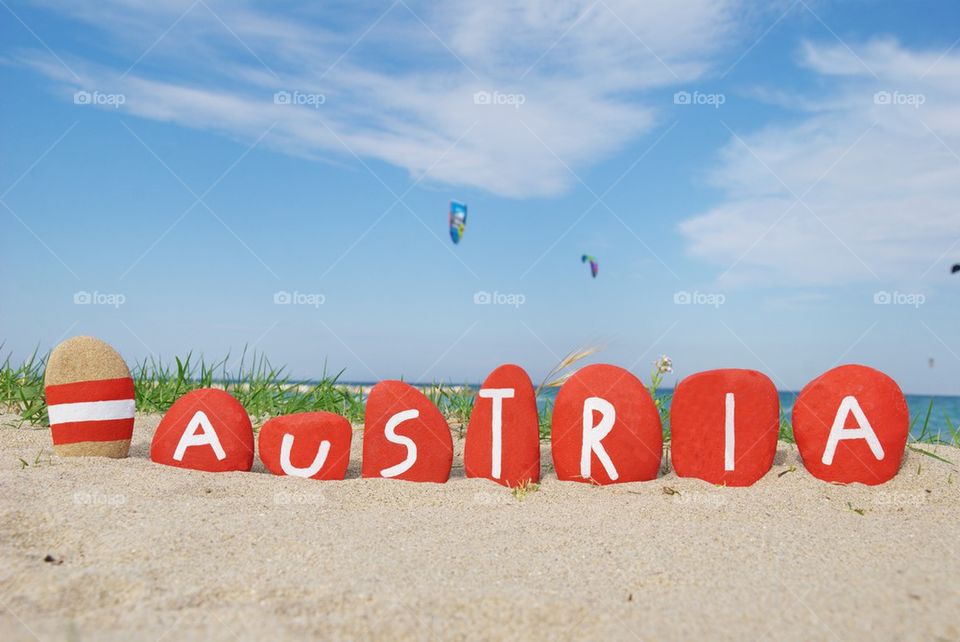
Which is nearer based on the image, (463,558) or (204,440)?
(463,558)

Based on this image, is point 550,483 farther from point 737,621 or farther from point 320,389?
point 320,389

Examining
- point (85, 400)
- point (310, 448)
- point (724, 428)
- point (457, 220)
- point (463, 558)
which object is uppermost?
point (457, 220)

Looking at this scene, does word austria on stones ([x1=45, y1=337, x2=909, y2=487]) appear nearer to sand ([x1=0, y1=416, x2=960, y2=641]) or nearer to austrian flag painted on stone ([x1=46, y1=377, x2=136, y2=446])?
austrian flag painted on stone ([x1=46, y1=377, x2=136, y2=446])

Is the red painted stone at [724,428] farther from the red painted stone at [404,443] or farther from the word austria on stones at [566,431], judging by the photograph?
the red painted stone at [404,443]

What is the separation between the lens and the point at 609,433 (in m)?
3.59

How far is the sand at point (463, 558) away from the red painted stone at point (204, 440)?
0.44ft

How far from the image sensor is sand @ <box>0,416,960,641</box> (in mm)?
1903

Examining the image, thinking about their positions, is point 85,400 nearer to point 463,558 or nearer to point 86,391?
point 86,391

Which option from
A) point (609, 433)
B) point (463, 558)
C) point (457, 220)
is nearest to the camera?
point (463, 558)

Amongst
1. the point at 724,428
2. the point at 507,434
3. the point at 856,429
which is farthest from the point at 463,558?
the point at 856,429

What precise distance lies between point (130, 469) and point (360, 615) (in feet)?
6.39

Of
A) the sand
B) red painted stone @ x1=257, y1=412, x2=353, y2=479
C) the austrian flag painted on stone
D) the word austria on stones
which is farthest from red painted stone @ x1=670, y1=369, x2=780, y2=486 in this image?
the austrian flag painted on stone

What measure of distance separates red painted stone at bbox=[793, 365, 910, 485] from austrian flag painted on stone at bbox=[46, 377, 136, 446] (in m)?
3.31

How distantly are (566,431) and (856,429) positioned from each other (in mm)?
1358
